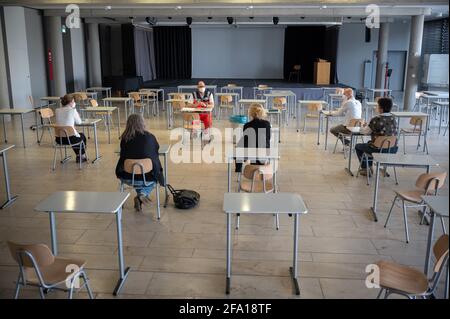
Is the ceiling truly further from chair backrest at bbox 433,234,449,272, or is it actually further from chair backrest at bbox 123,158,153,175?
chair backrest at bbox 433,234,449,272

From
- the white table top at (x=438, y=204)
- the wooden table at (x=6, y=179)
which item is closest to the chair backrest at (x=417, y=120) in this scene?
the white table top at (x=438, y=204)

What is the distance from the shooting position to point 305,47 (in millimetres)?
19812

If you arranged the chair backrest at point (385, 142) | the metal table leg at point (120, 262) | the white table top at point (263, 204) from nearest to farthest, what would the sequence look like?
the white table top at point (263, 204) < the metal table leg at point (120, 262) < the chair backrest at point (385, 142)

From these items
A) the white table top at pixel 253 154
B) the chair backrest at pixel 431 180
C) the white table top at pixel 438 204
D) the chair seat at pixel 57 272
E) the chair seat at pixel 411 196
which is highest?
the white table top at pixel 253 154

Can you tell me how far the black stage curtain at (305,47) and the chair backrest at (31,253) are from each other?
1795 cm

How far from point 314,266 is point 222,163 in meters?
3.63

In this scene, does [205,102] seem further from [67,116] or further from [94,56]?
[94,56]

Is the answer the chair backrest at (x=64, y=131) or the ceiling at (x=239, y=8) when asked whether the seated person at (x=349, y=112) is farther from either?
the chair backrest at (x=64, y=131)

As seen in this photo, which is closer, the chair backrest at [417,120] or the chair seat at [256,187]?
the chair seat at [256,187]

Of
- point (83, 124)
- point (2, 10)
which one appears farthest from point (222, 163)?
point (2, 10)

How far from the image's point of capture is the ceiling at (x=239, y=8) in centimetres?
1005
